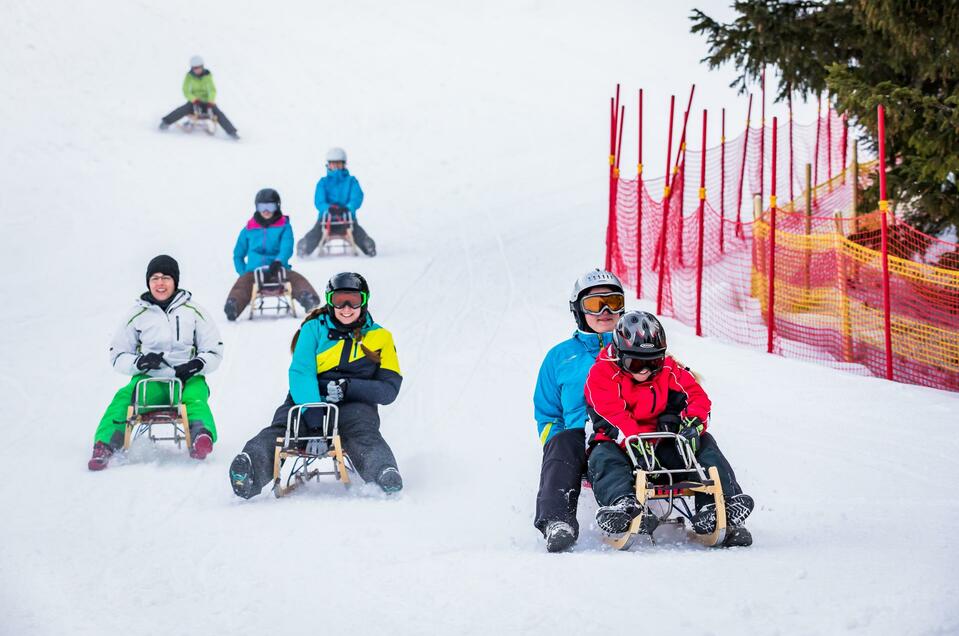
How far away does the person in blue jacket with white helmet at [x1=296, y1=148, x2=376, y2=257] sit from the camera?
51.7 ft

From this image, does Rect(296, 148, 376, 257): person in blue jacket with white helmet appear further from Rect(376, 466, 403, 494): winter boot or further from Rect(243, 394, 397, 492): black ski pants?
Rect(376, 466, 403, 494): winter boot

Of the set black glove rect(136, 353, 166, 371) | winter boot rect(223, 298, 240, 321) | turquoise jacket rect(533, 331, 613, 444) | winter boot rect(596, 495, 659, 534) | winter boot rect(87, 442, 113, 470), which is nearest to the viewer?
winter boot rect(596, 495, 659, 534)

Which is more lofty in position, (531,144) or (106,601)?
(531,144)

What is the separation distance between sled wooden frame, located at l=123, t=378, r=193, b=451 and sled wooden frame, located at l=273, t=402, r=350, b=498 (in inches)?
36.3

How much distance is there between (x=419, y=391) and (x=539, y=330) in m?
2.43

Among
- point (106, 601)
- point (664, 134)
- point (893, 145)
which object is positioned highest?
point (664, 134)

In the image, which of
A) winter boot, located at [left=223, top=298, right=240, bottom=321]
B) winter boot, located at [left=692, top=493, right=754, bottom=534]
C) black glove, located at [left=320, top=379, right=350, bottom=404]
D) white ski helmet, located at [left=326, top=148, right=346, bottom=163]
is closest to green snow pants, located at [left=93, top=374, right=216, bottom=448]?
black glove, located at [left=320, top=379, right=350, bottom=404]

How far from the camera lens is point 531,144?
24.5 m

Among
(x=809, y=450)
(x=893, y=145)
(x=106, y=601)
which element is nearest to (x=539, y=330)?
(x=893, y=145)

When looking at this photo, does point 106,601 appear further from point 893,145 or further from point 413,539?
point 893,145

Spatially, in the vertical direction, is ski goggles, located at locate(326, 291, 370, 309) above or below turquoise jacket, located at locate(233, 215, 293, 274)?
below

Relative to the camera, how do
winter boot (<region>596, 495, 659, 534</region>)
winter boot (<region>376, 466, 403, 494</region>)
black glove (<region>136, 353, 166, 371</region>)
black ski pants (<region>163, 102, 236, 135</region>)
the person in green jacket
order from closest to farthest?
winter boot (<region>596, 495, 659, 534</region>) → winter boot (<region>376, 466, 403, 494</region>) → black glove (<region>136, 353, 166, 371</region>) → the person in green jacket → black ski pants (<region>163, 102, 236, 135</region>)

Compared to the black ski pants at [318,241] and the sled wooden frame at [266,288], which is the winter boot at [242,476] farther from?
the black ski pants at [318,241]

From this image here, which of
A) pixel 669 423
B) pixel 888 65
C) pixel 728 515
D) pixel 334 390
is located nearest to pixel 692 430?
pixel 669 423
